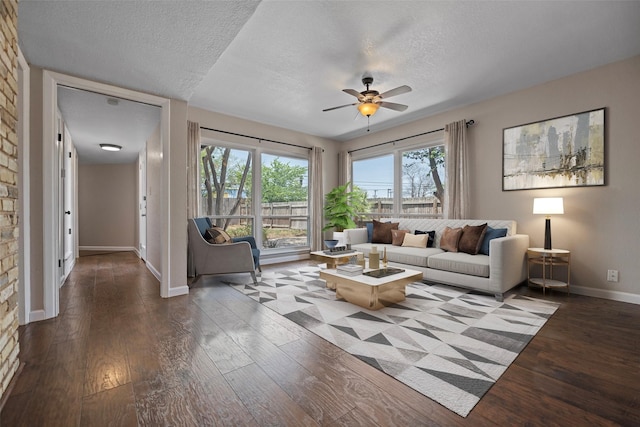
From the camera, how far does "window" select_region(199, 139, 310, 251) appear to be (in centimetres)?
494

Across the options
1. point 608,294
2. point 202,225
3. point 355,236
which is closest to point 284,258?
point 355,236

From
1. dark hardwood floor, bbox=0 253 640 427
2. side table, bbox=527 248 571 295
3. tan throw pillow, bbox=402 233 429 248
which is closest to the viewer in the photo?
dark hardwood floor, bbox=0 253 640 427

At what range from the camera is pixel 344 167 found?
21.0ft

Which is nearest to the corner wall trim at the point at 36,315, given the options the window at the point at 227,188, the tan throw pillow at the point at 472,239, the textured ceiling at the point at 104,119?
the textured ceiling at the point at 104,119

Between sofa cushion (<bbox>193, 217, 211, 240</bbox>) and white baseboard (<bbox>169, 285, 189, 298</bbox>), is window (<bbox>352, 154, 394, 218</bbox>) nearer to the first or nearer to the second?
sofa cushion (<bbox>193, 217, 211, 240</bbox>)

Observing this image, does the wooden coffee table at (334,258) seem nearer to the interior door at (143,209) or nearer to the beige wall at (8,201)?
the beige wall at (8,201)

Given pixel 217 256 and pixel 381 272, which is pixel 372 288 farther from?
pixel 217 256

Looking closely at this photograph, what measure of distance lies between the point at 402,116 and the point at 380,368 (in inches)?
171

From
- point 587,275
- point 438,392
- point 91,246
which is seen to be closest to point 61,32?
point 438,392

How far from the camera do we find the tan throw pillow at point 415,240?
14.1 ft

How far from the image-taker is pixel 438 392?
1.53 meters

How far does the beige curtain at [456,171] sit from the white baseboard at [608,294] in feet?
5.12

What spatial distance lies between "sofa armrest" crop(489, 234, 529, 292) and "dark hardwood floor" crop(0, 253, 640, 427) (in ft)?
1.78

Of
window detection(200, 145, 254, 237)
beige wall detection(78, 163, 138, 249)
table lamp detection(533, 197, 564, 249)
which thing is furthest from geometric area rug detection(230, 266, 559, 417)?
beige wall detection(78, 163, 138, 249)
